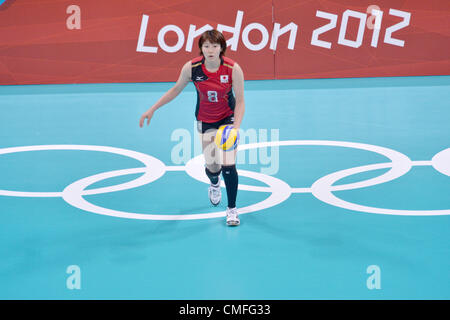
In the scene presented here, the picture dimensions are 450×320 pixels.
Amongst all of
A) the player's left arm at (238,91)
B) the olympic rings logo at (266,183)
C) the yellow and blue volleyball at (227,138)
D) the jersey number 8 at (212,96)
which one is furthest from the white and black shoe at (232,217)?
the jersey number 8 at (212,96)

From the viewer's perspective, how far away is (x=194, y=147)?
774 cm

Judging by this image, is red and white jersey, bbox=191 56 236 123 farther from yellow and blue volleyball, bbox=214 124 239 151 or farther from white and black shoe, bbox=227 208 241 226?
white and black shoe, bbox=227 208 241 226

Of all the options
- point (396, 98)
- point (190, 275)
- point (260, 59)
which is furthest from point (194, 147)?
point (260, 59)

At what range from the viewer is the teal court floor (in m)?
3.70

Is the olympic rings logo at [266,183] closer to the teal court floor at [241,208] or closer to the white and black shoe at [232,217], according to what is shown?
the teal court floor at [241,208]

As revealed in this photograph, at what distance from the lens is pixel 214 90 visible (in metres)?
4.80

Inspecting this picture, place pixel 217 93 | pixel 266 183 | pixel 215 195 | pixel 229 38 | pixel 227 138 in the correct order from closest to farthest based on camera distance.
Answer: pixel 227 138
pixel 217 93
pixel 215 195
pixel 266 183
pixel 229 38

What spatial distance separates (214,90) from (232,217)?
1.20m

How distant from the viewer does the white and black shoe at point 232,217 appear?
473cm

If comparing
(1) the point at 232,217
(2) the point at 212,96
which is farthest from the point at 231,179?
(2) the point at 212,96

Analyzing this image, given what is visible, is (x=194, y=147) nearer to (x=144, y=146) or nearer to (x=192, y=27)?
(x=144, y=146)

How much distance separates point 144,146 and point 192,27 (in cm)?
653

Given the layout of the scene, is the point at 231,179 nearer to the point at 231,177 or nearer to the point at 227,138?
the point at 231,177

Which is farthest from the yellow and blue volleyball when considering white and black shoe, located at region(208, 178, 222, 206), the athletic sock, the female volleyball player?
white and black shoe, located at region(208, 178, 222, 206)
